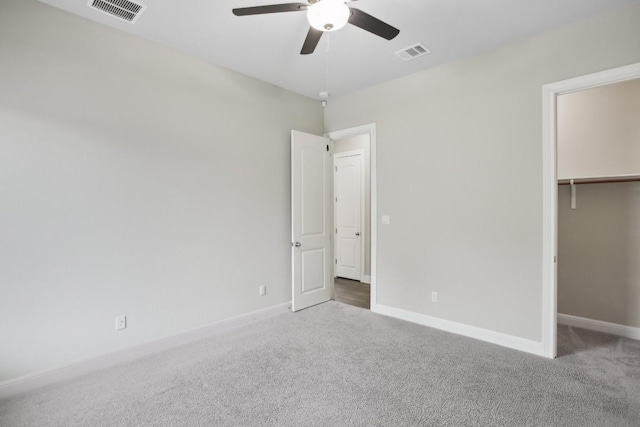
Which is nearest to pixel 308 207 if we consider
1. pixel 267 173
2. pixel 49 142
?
pixel 267 173

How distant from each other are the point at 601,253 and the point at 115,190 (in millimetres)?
4790

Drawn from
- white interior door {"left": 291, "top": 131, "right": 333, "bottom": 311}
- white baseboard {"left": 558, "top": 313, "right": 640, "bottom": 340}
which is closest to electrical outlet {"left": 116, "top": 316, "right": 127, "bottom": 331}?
white interior door {"left": 291, "top": 131, "right": 333, "bottom": 311}

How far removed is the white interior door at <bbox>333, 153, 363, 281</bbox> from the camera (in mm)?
5633

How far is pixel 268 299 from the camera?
154 inches

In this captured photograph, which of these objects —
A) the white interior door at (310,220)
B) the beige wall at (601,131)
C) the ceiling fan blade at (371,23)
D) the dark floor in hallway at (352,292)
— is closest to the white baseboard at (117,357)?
the white interior door at (310,220)

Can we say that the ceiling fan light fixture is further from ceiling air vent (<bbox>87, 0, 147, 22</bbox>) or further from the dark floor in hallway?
the dark floor in hallway

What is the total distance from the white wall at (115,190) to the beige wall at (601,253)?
3.49 m

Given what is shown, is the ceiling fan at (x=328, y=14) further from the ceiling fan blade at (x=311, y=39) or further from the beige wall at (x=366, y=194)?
the beige wall at (x=366, y=194)

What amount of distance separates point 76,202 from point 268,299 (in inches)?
88.2

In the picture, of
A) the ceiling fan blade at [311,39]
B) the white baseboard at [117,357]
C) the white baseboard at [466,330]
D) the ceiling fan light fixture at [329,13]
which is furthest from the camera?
the white baseboard at [466,330]

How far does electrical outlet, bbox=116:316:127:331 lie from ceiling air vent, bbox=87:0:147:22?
2.49 metres

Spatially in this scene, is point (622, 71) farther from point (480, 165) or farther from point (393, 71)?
point (393, 71)

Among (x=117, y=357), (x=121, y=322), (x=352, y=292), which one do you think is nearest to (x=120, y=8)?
(x=121, y=322)

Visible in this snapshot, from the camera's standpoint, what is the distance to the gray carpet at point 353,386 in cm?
198
